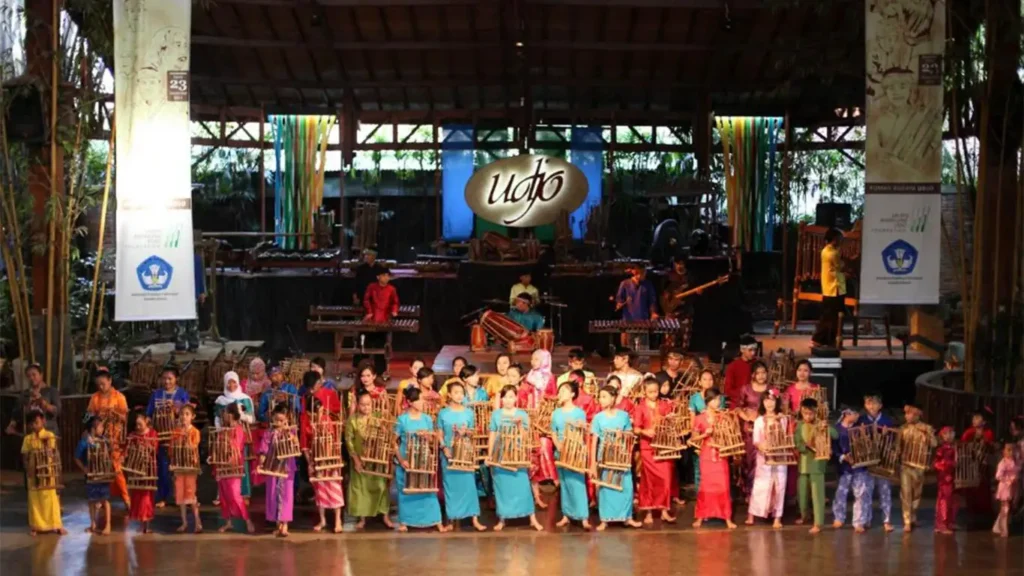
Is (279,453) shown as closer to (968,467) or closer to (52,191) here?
(52,191)

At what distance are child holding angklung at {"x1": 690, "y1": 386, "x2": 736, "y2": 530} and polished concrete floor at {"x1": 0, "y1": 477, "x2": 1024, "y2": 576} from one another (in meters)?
0.12

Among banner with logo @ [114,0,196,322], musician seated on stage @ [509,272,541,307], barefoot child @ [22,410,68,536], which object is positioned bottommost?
barefoot child @ [22,410,68,536]

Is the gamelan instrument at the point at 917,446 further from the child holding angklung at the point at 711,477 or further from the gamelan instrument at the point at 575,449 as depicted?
the gamelan instrument at the point at 575,449

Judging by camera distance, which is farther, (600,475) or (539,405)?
(539,405)

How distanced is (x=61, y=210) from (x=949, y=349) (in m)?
8.90

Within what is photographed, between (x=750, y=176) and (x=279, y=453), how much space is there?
12.1m

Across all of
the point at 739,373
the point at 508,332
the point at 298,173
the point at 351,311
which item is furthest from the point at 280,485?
the point at 298,173

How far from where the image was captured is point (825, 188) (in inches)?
952

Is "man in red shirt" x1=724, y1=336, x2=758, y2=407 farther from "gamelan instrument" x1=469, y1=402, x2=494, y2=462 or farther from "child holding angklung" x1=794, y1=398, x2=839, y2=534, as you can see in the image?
"gamelan instrument" x1=469, y1=402, x2=494, y2=462

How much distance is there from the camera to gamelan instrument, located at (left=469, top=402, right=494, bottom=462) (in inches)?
431

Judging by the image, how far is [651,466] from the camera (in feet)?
36.2

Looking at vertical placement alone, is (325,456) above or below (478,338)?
below

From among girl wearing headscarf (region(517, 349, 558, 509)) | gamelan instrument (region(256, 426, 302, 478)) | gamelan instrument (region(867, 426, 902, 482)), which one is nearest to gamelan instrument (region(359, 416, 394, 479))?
gamelan instrument (region(256, 426, 302, 478))

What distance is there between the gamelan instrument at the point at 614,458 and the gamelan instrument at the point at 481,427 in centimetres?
90
